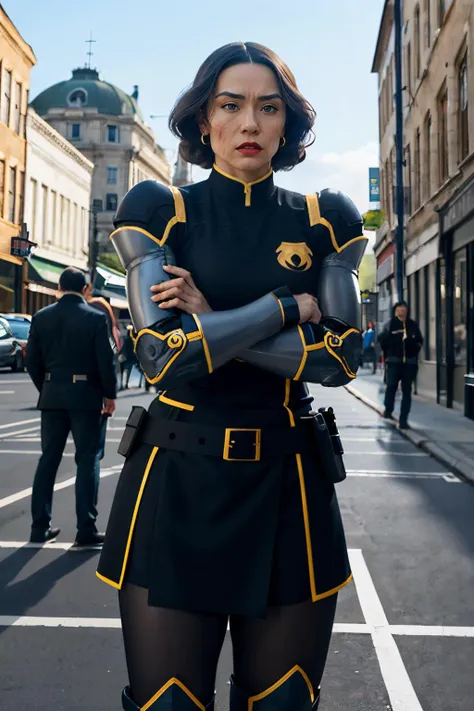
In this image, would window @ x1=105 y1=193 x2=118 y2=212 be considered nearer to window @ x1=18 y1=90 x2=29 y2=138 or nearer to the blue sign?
window @ x1=18 y1=90 x2=29 y2=138

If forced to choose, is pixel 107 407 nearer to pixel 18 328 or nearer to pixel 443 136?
pixel 443 136

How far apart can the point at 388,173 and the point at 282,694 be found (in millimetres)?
30228

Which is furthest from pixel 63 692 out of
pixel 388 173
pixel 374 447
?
pixel 388 173

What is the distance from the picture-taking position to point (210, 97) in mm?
2051

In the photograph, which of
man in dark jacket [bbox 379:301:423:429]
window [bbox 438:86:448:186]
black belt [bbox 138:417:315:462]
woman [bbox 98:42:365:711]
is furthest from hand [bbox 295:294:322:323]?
window [bbox 438:86:448:186]

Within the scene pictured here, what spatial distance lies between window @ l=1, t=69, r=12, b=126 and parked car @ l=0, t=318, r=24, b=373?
51.0ft

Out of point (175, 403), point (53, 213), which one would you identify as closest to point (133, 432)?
point (175, 403)

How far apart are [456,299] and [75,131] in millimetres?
Result: 76589

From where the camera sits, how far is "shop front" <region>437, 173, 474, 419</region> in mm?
14508

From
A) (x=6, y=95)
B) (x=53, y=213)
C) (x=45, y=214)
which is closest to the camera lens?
(x=6, y=95)

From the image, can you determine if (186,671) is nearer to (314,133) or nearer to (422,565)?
(314,133)

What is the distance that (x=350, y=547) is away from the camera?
536 cm

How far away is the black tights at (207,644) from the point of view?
5.73 ft

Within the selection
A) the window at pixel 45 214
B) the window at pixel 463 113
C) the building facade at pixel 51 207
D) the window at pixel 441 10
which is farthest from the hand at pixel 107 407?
the window at pixel 45 214
